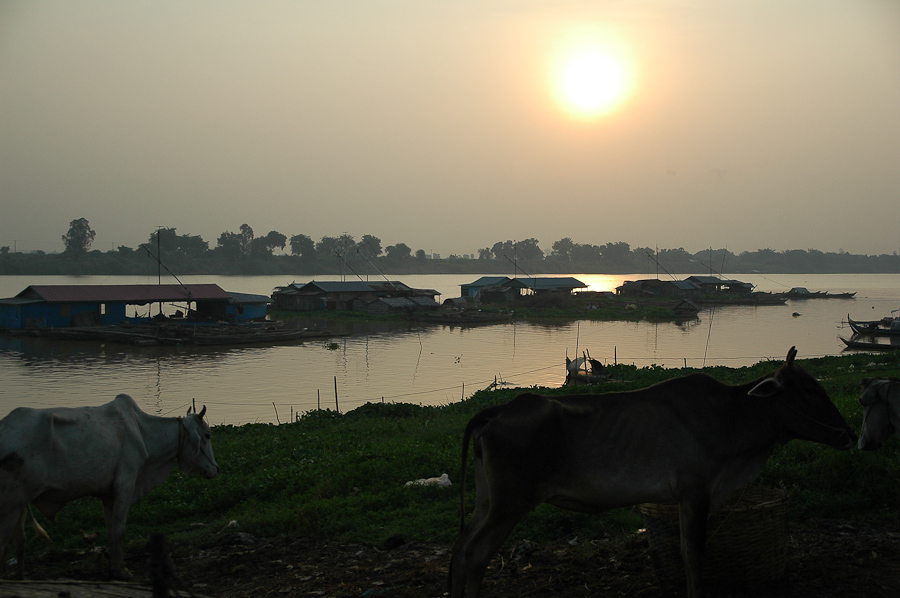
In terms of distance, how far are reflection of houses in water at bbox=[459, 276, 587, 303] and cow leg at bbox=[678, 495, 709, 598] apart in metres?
63.0

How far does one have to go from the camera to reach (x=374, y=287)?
61469 millimetres

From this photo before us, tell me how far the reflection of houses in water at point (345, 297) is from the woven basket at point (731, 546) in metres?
52.4

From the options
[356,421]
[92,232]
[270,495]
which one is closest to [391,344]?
[356,421]

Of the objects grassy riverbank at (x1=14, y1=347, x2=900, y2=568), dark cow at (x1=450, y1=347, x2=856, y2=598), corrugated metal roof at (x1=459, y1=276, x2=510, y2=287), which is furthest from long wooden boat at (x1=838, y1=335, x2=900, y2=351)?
corrugated metal roof at (x1=459, y1=276, x2=510, y2=287)

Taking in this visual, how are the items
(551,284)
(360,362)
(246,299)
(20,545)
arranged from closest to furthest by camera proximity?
(20,545) → (360,362) → (246,299) → (551,284)

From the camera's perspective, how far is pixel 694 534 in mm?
4461

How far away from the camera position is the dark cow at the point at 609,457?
4.41 metres

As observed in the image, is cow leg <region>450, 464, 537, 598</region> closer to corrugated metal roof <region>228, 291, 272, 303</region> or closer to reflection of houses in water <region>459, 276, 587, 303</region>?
corrugated metal roof <region>228, 291, 272, 303</region>

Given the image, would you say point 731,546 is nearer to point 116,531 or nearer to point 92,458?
point 116,531

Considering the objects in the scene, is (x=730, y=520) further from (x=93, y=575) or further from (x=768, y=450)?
(x=93, y=575)

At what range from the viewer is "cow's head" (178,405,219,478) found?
646cm

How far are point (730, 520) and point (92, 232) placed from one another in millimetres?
178103

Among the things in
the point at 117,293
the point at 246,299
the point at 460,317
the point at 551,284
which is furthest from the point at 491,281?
the point at 117,293

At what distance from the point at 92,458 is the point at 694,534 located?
188 inches
